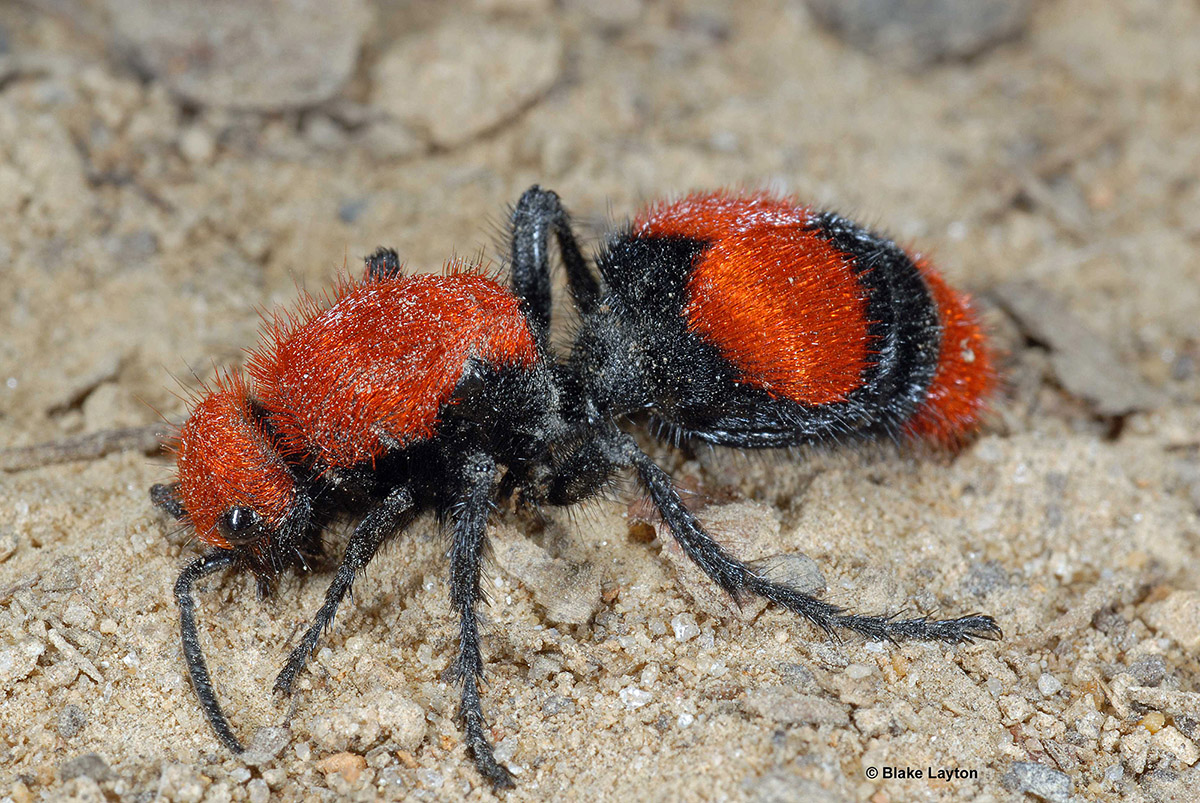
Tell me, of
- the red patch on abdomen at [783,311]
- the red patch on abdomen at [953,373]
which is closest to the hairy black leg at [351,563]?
the red patch on abdomen at [783,311]

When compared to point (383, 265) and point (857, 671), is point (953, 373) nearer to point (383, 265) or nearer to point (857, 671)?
point (857, 671)

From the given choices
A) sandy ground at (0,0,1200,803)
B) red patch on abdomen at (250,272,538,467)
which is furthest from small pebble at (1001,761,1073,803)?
red patch on abdomen at (250,272,538,467)

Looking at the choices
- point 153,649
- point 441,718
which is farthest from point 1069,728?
point 153,649

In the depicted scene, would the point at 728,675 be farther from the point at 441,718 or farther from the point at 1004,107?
the point at 1004,107

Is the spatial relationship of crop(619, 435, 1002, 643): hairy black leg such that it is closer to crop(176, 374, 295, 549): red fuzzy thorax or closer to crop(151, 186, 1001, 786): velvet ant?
crop(151, 186, 1001, 786): velvet ant

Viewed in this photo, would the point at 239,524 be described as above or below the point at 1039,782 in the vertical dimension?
above

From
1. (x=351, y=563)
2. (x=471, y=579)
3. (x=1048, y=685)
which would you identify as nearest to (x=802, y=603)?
(x=1048, y=685)
